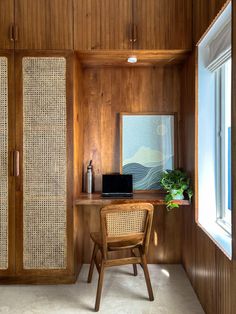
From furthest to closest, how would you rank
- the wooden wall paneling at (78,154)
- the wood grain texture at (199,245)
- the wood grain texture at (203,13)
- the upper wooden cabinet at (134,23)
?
the wooden wall paneling at (78,154), the upper wooden cabinet at (134,23), the wood grain texture at (203,13), the wood grain texture at (199,245)

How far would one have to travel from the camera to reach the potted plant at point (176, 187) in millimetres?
2507

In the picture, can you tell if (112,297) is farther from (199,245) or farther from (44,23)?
(44,23)

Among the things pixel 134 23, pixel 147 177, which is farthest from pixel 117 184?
pixel 134 23

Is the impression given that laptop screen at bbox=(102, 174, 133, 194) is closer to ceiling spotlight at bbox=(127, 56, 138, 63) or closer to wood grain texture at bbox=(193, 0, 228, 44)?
ceiling spotlight at bbox=(127, 56, 138, 63)

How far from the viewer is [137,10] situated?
246 centimetres

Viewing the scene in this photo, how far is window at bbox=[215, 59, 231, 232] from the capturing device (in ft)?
7.02

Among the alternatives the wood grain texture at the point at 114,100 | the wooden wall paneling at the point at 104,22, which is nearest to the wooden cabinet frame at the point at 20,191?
the wooden wall paneling at the point at 104,22

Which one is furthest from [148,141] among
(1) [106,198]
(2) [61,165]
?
(2) [61,165]

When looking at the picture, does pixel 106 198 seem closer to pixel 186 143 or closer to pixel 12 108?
pixel 186 143

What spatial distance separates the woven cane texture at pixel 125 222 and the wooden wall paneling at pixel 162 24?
140 centimetres

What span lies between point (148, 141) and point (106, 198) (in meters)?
0.76

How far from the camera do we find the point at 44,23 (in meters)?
Answer: 2.46

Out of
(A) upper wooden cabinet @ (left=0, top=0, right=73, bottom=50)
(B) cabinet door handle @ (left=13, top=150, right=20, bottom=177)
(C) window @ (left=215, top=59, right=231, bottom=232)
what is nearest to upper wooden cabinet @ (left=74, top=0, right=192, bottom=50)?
(A) upper wooden cabinet @ (left=0, top=0, right=73, bottom=50)

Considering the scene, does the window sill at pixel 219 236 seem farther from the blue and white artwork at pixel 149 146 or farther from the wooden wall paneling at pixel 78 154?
the wooden wall paneling at pixel 78 154
